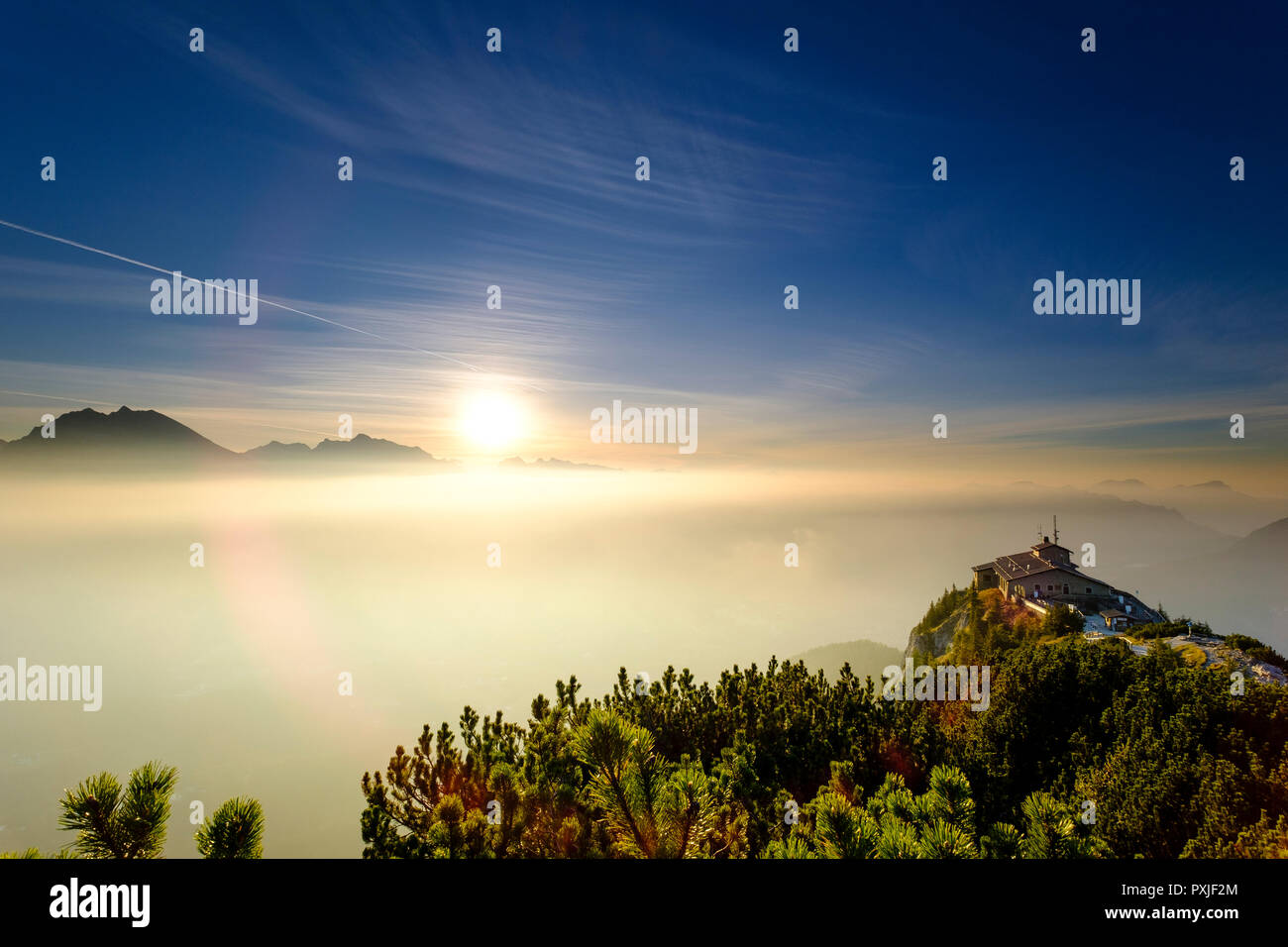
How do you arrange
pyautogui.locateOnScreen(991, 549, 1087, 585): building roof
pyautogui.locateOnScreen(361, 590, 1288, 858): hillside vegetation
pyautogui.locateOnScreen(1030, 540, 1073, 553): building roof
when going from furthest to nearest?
pyautogui.locateOnScreen(1030, 540, 1073, 553): building roof, pyautogui.locateOnScreen(991, 549, 1087, 585): building roof, pyautogui.locateOnScreen(361, 590, 1288, 858): hillside vegetation

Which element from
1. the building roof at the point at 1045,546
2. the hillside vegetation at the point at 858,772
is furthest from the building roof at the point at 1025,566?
the hillside vegetation at the point at 858,772

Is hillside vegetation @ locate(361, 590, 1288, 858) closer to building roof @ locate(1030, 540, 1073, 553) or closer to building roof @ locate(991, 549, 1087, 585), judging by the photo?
building roof @ locate(991, 549, 1087, 585)

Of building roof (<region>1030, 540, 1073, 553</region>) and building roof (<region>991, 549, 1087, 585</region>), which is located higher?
building roof (<region>1030, 540, 1073, 553</region>)

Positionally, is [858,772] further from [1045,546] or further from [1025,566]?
[1045,546]

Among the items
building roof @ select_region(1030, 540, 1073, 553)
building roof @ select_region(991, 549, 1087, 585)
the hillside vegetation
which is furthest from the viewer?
building roof @ select_region(1030, 540, 1073, 553)

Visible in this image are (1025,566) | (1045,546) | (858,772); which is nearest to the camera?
(858,772)

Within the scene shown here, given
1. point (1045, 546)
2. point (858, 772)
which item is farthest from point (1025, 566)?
point (858, 772)

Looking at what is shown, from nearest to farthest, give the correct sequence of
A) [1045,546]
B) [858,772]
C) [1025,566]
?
[858,772]
[1025,566]
[1045,546]

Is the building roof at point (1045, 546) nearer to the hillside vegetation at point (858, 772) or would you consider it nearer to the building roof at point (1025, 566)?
the building roof at point (1025, 566)

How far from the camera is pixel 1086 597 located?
56.1 meters

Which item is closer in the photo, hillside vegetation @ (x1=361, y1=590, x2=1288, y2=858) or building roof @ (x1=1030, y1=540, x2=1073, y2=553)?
hillside vegetation @ (x1=361, y1=590, x2=1288, y2=858)

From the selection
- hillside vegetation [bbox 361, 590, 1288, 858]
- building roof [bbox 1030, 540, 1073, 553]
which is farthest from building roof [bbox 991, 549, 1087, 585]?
hillside vegetation [bbox 361, 590, 1288, 858]

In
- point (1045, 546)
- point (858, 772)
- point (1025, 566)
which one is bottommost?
point (1025, 566)
